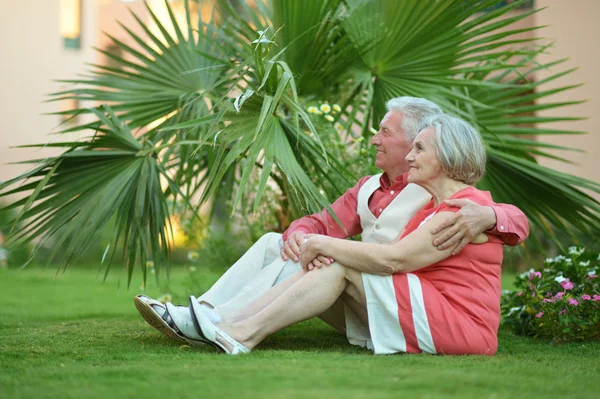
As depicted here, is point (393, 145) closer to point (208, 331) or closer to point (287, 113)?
point (287, 113)

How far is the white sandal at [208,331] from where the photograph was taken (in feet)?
9.62

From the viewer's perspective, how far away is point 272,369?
2.53 metres

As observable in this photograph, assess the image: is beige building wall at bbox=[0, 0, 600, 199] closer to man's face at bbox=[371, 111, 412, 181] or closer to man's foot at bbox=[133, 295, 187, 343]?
man's face at bbox=[371, 111, 412, 181]

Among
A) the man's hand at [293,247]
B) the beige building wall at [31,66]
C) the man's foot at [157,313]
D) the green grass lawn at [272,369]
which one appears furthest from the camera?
the beige building wall at [31,66]

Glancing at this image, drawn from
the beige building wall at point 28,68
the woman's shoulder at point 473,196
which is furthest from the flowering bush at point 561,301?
the beige building wall at point 28,68

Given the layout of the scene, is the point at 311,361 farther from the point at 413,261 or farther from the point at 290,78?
the point at 290,78

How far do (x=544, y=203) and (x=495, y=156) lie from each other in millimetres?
349

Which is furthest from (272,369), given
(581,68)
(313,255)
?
(581,68)

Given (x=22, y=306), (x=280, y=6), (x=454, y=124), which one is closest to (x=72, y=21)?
(x=22, y=306)

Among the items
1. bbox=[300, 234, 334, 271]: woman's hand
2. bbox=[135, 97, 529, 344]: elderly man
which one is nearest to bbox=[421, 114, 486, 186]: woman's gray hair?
bbox=[135, 97, 529, 344]: elderly man

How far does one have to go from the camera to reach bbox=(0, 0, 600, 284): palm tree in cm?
352

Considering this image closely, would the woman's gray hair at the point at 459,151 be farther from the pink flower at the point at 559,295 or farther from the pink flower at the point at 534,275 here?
the pink flower at the point at 534,275

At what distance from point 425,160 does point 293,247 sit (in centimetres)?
62

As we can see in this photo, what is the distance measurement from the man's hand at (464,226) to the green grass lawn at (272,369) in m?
0.40
